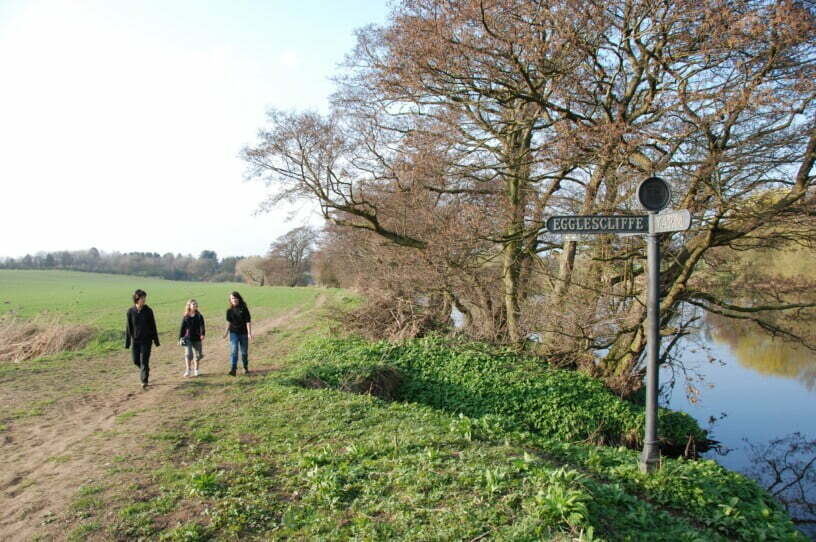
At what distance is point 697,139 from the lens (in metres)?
10.1

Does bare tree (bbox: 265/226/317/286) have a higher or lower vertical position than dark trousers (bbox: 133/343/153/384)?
higher

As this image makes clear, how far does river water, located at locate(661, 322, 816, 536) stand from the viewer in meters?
11.5

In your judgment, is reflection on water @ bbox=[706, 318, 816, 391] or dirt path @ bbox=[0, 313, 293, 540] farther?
reflection on water @ bbox=[706, 318, 816, 391]

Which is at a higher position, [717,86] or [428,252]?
[717,86]

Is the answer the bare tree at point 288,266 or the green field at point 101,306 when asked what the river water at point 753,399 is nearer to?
the green field at point 101,306

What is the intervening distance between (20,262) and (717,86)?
90.1 meters

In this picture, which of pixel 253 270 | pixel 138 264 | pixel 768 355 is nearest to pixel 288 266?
pixel 253 270

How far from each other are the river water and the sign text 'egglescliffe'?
605cm

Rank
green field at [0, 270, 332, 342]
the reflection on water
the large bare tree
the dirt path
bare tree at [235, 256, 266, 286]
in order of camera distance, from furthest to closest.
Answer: bare tree at [235, 256, 266, 286]
green field at [0, 270, 332, 342]
the reflection on water
the large bare tree
the dirt path

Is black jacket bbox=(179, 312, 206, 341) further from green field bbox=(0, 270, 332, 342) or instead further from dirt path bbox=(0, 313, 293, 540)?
green field bbox=(0, 270, 332, 342)

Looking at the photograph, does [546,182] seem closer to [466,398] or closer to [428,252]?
[428,252]

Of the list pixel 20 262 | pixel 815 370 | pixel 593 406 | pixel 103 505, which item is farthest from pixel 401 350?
pixel 20 262

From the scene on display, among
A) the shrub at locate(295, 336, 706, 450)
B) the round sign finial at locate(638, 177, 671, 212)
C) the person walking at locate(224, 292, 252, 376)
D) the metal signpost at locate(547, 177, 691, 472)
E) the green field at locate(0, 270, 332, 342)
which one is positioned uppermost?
the round sign finial at locate(638, 177, 671, 212)

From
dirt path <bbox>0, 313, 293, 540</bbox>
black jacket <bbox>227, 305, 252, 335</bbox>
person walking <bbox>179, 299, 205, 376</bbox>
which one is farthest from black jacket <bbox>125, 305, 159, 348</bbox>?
black jacket <bbox>227, 305, 252, 335</bbox>
